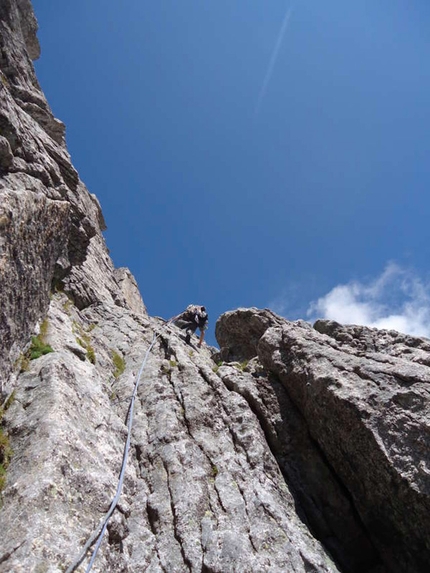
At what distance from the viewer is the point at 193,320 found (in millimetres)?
29391

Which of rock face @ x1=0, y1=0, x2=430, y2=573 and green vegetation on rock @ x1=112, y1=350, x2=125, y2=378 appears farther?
green vegetation on rock @ x1=112, y1=350, x2=125, y2=378

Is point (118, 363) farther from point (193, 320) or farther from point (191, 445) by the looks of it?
point (193, 320)

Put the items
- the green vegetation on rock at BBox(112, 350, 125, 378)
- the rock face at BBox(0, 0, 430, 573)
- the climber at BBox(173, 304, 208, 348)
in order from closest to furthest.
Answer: the rock face at BBox(0, 0, 430, 573) → the green vegetation on rock at BBox(112, 350, 125, 378) → the climber at BBox(173, 304, 208, 348)

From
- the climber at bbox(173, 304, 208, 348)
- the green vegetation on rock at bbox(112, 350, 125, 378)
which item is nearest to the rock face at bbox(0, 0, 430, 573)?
the green vegetation on rock at bbox(112, 350, 125, 378)

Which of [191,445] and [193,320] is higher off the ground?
[193,320]

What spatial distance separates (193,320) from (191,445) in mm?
16352

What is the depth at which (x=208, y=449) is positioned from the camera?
1352 cm

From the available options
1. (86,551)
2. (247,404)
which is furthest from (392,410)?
(86,551)

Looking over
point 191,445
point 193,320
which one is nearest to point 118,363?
point 191,445

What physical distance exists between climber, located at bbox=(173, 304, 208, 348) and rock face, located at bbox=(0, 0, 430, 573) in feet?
29.0

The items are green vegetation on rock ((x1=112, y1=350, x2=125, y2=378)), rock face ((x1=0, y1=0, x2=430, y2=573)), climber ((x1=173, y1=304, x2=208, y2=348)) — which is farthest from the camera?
climber ((x1=173, y1=304, x2=208, y2=348))

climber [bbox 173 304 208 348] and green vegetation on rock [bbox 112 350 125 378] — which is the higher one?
climber [bbox 173 304 208 348]

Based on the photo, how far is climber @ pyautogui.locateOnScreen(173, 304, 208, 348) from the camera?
29094mm

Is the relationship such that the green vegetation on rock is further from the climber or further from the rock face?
the climber
